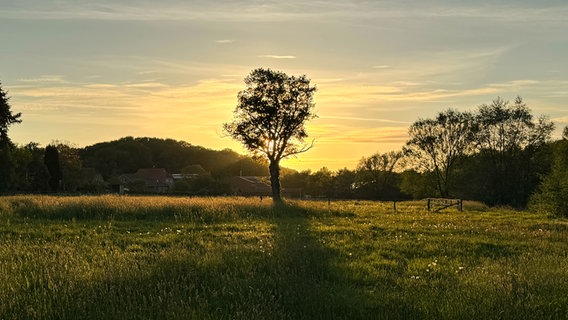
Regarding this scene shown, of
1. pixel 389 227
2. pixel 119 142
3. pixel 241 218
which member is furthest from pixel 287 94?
pixel 119 142

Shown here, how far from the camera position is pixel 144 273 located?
8.94 meters

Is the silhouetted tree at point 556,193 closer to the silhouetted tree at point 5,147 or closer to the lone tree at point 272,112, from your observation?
the lone tree at point 272,112

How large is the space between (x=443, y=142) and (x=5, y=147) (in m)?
60.8

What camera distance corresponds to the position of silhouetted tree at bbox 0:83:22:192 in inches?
2233

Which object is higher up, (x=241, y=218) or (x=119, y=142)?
(x=119, y=142)

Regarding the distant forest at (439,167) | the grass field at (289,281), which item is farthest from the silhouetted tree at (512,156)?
the grass field at (289,281)

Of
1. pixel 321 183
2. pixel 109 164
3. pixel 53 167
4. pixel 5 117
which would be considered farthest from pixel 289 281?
pixel 109 164

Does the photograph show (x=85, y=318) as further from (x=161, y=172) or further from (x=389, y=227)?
(x=161, y=172)

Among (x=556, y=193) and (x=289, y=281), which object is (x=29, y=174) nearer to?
(x=556, y=193)

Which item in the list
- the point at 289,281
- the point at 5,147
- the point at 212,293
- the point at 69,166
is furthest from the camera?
the point at 69,166

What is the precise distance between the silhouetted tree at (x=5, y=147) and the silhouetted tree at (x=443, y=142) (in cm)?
5457

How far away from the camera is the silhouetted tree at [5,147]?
2233 inches

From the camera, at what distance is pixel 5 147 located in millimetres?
63750

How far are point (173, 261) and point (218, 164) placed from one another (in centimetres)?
14296
